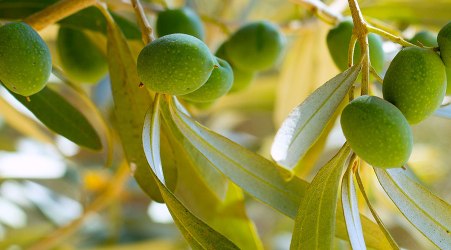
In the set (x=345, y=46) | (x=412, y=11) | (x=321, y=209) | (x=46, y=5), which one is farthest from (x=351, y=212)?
(x=412, y=11)

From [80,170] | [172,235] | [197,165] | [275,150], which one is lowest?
[275,150]

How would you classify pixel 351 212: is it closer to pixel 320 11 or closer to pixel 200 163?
pixel 200 163

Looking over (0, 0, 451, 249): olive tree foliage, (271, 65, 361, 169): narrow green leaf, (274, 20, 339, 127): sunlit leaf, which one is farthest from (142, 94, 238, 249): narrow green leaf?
(274, 20, 339, 127): sunlit leaf

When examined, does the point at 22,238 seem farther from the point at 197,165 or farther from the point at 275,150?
the point at 275,150

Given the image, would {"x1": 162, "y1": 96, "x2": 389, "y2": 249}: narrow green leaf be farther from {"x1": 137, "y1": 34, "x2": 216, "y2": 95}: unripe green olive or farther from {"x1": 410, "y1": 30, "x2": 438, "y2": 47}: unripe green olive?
{"x1": 410, "y1": 30, "x2": 438, "y2": 47}: unripe green olive

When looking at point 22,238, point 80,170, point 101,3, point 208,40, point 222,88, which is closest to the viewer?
point 222,88

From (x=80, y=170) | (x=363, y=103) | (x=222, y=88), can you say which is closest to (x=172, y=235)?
(x=80, y=170)

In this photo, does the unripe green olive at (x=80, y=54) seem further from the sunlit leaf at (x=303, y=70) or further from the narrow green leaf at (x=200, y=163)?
the sunlit leaf at (x=303, y=70)
